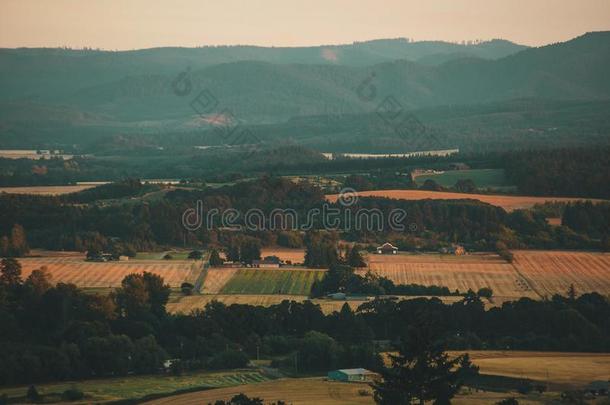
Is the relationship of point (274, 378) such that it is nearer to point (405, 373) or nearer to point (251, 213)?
point (405, 373)

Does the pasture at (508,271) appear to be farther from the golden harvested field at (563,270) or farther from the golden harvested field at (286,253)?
the golden harvested field at (286,253)

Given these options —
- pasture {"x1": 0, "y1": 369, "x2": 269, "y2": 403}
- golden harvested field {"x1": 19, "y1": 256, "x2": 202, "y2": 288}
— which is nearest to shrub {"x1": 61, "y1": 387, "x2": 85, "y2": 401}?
pasture {"x1": 0, "y1": 369, "x2": 269, "y2": 403}

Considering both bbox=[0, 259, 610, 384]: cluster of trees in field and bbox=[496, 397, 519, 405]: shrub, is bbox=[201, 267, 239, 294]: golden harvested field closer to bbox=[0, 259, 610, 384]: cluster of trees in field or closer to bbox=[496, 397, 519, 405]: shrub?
bbox=[0, 259, 610, 384]: cluster of trees in field

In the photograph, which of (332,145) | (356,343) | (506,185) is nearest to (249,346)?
(356,343)

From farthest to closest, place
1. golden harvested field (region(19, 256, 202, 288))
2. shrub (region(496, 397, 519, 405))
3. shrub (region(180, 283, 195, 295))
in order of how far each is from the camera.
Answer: golden harvested field (region(19, 256, 202, 288)), shrub (region(180, 283, 195, 295)), shrub (region(496, 397, 519, 405))

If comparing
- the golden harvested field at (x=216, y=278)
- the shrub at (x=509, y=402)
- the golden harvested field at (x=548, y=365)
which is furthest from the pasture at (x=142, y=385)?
the golden harvested field at (x=216, y=278)
